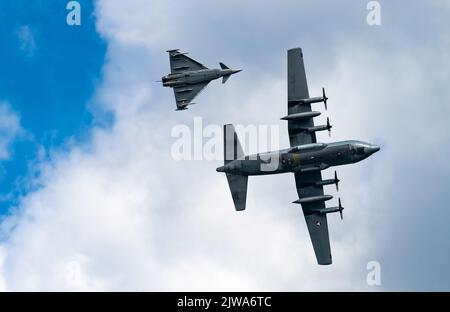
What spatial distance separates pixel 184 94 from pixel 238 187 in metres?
20.2

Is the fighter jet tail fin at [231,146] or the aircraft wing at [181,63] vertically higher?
the aircraft wing at [181,63]

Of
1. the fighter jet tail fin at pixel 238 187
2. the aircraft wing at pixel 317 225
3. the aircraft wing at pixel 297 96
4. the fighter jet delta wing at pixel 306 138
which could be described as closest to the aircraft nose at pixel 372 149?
the fighter jet delta wing at pixel 306 138

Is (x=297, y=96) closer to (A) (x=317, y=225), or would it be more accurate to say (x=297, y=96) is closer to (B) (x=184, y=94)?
(A) (x=317, y=225)

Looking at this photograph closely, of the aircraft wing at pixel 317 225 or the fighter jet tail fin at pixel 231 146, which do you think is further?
the aircraft wing at pixel 317 225

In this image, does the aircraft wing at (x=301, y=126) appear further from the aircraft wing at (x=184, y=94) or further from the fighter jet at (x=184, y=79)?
the aircraft wing at (x=184, y=94)

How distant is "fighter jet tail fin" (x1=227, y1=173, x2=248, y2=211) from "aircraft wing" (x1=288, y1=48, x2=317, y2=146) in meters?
9.24

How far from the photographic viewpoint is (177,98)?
131875mm

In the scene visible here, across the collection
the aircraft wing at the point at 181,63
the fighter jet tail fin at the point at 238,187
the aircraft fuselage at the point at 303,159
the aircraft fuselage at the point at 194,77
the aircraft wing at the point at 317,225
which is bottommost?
the aircraft wing at the point at 317,225

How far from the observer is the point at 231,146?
393 ft

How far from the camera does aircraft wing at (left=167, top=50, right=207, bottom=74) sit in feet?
431

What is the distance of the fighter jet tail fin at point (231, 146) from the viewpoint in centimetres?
11969

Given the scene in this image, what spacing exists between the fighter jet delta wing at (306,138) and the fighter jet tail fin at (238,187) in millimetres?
8236

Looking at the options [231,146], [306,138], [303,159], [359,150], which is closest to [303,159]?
[303,159]
